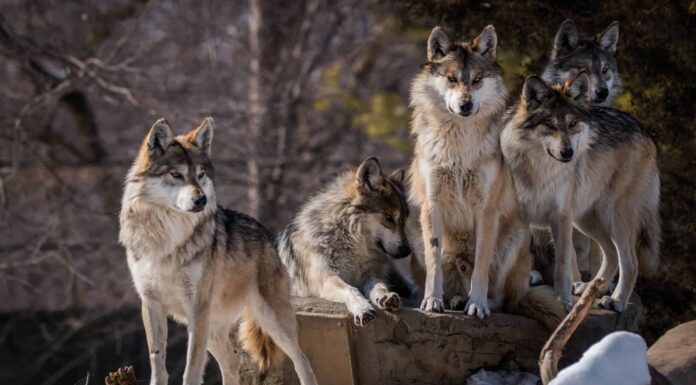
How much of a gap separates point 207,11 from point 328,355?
13.0 m

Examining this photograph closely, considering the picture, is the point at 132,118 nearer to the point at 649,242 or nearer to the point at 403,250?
the point at 403,250

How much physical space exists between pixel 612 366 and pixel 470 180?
2.12 metres

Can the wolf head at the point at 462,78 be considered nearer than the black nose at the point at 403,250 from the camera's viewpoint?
Yes

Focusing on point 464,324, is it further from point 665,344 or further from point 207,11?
point 207,11

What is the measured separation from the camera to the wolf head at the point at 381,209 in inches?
334

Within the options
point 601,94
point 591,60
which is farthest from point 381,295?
point 591,60

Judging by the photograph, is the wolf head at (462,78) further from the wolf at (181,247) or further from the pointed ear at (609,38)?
the pointed ear at (609,38)

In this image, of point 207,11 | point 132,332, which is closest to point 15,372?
point 132,332

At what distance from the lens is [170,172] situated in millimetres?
6973

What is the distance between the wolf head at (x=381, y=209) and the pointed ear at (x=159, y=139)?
1995 mm

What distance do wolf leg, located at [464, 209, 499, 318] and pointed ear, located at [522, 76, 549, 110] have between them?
993 millimetres

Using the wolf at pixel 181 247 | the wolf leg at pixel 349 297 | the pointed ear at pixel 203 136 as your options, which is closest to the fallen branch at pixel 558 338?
the wolf leg at pixel 349 297

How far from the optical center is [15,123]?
1536cm

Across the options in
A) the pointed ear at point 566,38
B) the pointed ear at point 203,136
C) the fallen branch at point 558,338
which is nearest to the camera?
the fallen branch at point 558,338
